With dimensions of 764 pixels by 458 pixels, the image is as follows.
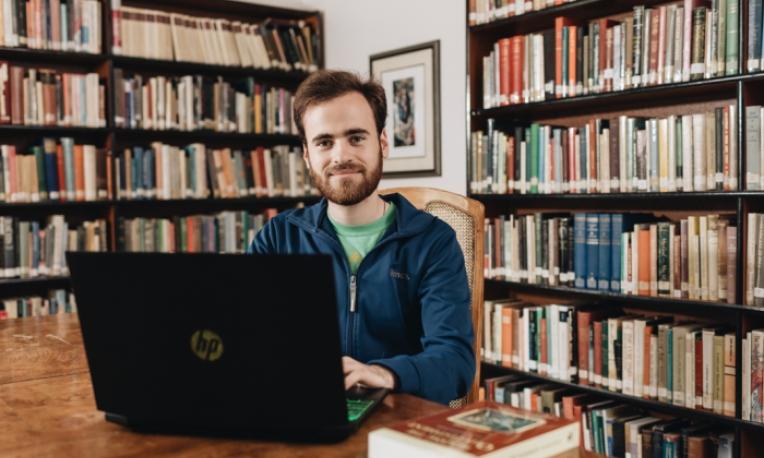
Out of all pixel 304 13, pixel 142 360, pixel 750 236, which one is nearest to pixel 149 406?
pixel 142 360

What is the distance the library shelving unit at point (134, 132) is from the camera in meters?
3.47

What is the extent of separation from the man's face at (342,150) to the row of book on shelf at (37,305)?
2.14 meters

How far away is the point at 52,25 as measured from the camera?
11.1 feet

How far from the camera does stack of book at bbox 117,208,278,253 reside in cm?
362

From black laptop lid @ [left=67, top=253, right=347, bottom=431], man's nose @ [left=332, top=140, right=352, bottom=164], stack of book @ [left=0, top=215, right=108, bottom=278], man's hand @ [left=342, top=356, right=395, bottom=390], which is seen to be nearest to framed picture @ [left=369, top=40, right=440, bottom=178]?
stack of book @ [left=0, top=215, right=108, bottom=278]

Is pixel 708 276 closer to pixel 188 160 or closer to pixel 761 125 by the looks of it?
pixel 761 125

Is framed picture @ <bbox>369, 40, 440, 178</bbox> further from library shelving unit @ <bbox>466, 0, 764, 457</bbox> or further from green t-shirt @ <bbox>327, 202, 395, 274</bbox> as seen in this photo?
green t-shirt @ <bbox>327, 202, 395, 274</bbox>

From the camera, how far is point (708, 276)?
2357mm

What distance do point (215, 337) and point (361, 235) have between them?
774 millimetres

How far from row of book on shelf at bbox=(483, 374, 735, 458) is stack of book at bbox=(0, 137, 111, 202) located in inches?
78.4

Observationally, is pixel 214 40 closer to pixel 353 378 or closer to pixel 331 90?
pixel 331 90

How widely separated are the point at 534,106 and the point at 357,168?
59.1 inches

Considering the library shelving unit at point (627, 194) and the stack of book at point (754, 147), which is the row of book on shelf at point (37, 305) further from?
the stack of book at point (754, 147)

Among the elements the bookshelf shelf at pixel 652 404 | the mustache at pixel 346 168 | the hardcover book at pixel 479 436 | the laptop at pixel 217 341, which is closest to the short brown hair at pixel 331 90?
the mustache at pixel 346 168
